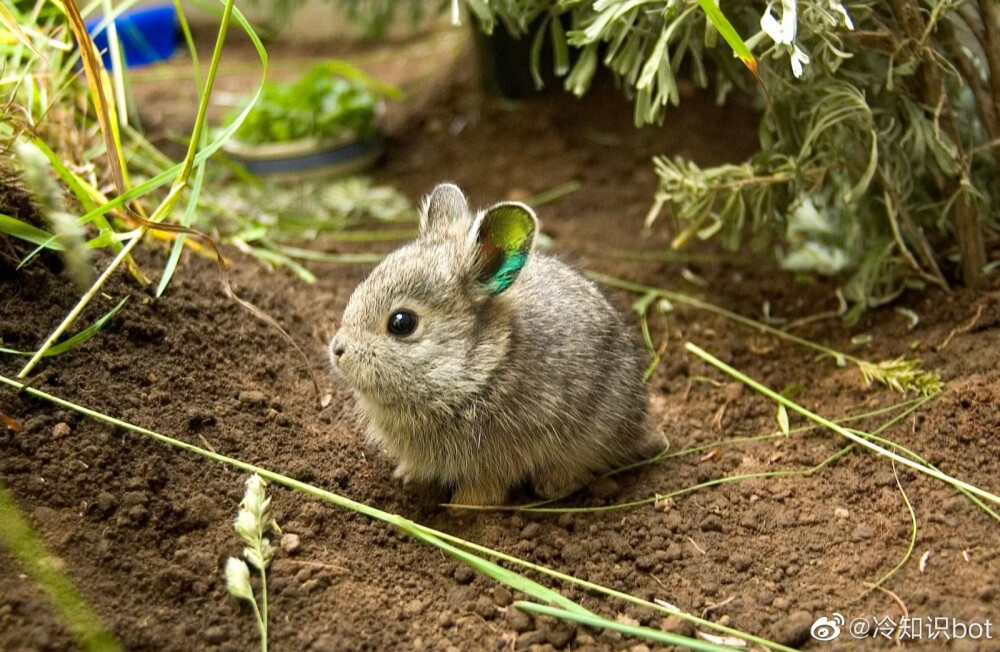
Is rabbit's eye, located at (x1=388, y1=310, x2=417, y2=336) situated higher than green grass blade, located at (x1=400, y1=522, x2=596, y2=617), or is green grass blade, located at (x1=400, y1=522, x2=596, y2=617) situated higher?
rabbit's eye, located at (x1=388, y1=310, x2=417, y2=336)

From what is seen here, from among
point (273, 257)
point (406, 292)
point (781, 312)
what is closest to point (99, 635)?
point (406, 292)

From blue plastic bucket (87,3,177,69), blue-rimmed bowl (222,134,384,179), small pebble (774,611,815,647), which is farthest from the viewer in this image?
blue plastic bucket (87,3,177,69)

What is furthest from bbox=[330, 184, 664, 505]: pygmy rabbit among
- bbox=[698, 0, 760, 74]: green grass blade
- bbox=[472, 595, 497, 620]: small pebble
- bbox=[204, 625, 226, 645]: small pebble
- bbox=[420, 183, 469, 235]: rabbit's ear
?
bbox=[204, 625, 226, 645]: small pebble

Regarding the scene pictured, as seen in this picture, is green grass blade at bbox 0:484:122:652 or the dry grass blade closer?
green grass blade at bbox 0:484:122:652

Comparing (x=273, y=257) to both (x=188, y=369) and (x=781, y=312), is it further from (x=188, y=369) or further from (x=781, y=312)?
(x=781, y=312)

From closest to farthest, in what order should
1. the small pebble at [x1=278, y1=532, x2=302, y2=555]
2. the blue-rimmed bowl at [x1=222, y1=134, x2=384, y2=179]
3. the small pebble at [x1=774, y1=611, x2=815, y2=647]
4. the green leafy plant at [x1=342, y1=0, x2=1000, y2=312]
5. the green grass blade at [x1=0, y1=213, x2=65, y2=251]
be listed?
the small pebble at [x1=774, y1=611, x2=815, y2=647], the small pebble at [x1=278, y1=532, x2=302, y2=555], the green grass blade at [x1=0, y1=213, x2=65, y2=251], the green leafy plant at [x1=342, y1=0, x2=1000, y2=312], the blue-rimmed bowl at [x1=222, y1=134, x2=384, y2=179]

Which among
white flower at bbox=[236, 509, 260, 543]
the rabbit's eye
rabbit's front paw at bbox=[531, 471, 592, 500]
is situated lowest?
rabbit's front paw at bbox=[531, 471, 592, 500]

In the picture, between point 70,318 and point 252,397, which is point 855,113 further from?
point 70,318

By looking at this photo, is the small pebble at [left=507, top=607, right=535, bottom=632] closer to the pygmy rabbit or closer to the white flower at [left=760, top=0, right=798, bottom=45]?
the pygmy rabbit
